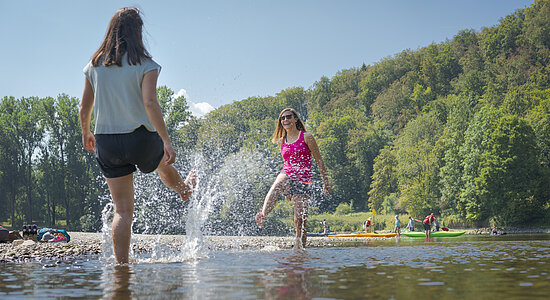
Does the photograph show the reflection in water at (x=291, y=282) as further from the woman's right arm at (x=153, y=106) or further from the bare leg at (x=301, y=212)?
the bare leg at (x=301, y=212)

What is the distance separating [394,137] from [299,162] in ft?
253

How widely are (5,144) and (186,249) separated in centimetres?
6180

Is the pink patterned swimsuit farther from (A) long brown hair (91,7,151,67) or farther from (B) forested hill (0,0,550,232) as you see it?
(B) forested hill (0,0,550,232)

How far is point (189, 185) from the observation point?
5.68 meters

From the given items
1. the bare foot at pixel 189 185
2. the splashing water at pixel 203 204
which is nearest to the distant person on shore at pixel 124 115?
the bare foot at pixel 189 185

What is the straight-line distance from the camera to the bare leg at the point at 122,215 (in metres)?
4.77

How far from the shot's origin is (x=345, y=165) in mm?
80375

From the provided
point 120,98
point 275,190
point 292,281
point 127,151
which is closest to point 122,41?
point 120,98

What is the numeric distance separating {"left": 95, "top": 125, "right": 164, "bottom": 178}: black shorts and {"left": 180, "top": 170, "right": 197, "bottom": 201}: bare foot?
2.49 ft

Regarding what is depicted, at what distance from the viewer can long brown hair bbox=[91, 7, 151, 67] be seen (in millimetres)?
4781

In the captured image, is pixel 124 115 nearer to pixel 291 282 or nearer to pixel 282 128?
pixel 291 282

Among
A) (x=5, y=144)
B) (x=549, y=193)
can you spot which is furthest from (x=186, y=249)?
(x=5, y=144)

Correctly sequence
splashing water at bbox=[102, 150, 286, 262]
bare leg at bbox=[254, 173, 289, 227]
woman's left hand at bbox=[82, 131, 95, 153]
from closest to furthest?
woman's left hand at bbox=[82, 131, 95, 153] → splashing water at bbox=[102, 150, 286, 262] → bare leg at bbox=[254, 173, 289, 227]

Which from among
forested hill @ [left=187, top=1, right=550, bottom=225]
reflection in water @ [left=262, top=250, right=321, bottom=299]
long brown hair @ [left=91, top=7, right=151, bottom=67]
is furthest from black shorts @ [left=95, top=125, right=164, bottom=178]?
forested hill @ [left=187, top=1, right=550, bottom=225]
